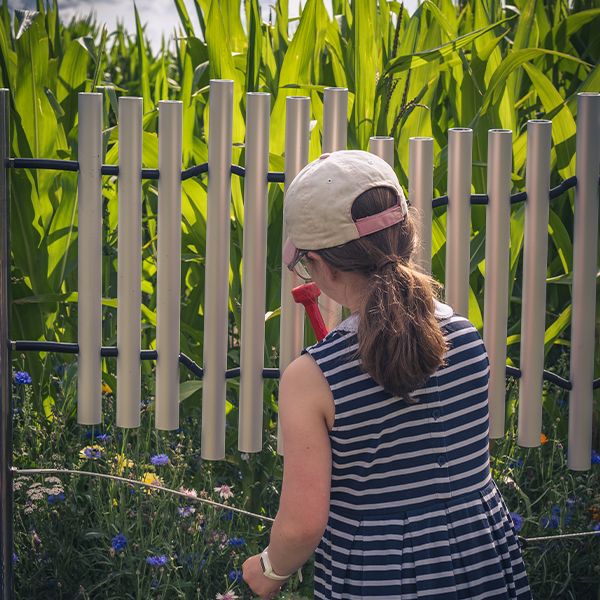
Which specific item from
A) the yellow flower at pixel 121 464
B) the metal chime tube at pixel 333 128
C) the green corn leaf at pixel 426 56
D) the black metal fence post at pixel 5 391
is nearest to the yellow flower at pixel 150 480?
the yellow flower at pixel 121 464

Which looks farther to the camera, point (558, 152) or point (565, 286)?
point (565, 286)

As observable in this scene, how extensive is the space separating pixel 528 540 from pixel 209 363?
88 centimetres

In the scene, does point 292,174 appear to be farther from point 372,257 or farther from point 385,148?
point 372,257

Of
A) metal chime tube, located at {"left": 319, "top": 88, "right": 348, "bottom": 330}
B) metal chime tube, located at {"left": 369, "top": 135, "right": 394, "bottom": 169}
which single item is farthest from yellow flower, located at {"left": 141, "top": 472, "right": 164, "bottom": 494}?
metal chime tube, located at {"left": 369, "top": 135, "right": 394, "bottom": 169}

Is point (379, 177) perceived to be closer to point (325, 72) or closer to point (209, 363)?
point (209, 363)

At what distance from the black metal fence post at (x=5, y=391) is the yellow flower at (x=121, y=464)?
407 mm

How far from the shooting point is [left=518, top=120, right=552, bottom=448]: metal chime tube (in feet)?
8.32

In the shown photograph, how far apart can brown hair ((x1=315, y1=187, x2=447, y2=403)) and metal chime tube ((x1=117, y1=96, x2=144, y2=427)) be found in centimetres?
100

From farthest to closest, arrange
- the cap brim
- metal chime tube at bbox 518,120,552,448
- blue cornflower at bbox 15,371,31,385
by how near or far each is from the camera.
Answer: blue cornflower at bbox 15,371,31,385, metal chime tube at bbox 518,120,552,448, the cap brim

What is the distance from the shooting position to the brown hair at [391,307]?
5.00 ft

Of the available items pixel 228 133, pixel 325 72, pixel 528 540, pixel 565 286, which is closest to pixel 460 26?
pixel 325 72

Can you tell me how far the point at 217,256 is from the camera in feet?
8.29

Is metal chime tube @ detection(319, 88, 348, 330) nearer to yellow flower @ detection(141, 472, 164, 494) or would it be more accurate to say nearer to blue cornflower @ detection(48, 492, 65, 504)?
yellow flower @ detection(141, 472, 164, 494)

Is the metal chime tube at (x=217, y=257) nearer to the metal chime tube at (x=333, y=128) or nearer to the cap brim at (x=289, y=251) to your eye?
the metal chime tube at (x=333, y=128)
